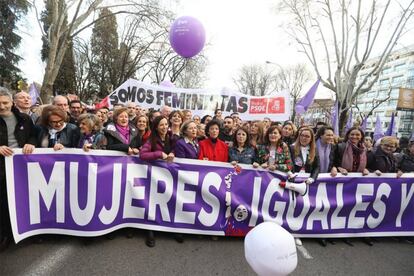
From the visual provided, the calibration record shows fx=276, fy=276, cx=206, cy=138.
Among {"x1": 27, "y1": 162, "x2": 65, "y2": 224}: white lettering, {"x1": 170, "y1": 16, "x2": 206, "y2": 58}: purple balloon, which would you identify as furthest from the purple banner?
{"x1": 170, "y1": 16, "x2": 206, "y2": 58}: purple balloon

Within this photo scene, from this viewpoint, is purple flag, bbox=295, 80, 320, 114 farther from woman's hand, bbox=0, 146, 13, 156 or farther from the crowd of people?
woman's hand, bbox=0, 146, 13, 156

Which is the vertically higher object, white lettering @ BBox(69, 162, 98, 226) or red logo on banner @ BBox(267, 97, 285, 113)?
red logo on banner @ BBox(267, 97, 285, 113)

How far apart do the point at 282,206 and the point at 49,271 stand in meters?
2.71

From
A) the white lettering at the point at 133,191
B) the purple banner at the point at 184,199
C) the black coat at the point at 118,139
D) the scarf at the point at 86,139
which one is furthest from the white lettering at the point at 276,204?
the scarf at the point at 86,139

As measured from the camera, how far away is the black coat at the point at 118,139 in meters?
3.40

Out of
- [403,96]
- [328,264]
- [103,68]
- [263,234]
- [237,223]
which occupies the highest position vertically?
[103,68]

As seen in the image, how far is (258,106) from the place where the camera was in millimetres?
6680

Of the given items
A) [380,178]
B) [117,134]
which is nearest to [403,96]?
[380,178]

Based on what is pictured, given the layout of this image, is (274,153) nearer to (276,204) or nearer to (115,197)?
(276,204)

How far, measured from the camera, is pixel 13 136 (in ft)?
9.90

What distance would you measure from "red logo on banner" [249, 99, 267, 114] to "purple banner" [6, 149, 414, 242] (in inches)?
124

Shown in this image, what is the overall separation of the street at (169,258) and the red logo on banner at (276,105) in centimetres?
358

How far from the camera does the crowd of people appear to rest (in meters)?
3.07

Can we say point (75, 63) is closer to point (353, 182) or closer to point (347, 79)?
point (347, 79)
